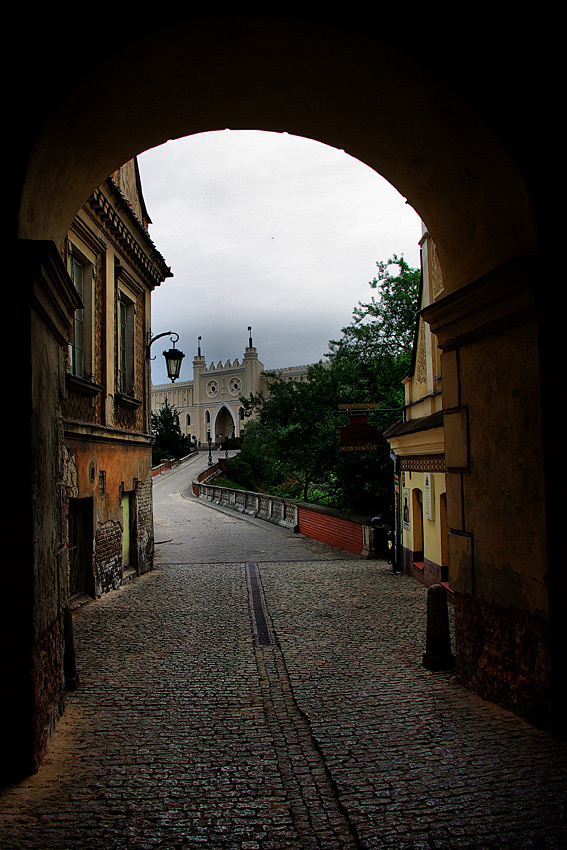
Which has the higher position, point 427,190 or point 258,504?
point 427,190

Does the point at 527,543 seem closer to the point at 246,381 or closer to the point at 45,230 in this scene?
the point at 45,230

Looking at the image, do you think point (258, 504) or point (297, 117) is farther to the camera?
point (258, 504)

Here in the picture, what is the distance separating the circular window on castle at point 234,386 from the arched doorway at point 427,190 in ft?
265

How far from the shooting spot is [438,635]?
19.7 feet

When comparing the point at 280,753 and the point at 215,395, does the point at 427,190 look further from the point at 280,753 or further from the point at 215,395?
the point at 215,395

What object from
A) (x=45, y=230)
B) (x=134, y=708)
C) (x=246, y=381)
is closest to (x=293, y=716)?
(x=134, y=708)

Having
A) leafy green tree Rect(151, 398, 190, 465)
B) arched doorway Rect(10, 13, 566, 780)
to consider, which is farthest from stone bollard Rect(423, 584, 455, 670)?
leafy green tree Rect(151, 398, 190, 465)

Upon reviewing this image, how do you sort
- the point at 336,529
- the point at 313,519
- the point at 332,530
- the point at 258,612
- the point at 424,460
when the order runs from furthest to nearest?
1. the point at 313,519
2. the point at 332,530
3. the point at 336,529
4. the point at 424,460
5. the point at 258,612

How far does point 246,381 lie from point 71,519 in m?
76.5

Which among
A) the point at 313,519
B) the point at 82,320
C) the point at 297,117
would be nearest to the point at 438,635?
the point at 297,117

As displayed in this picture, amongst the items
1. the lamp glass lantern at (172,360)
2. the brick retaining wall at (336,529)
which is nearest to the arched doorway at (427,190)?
the lamp glass lantern at (172,360)

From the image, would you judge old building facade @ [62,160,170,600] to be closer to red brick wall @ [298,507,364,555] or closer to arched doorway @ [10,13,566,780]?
arched doorway @ [10,13,566,780]

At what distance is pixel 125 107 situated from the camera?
191 inches

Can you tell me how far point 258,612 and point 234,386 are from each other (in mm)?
78883
